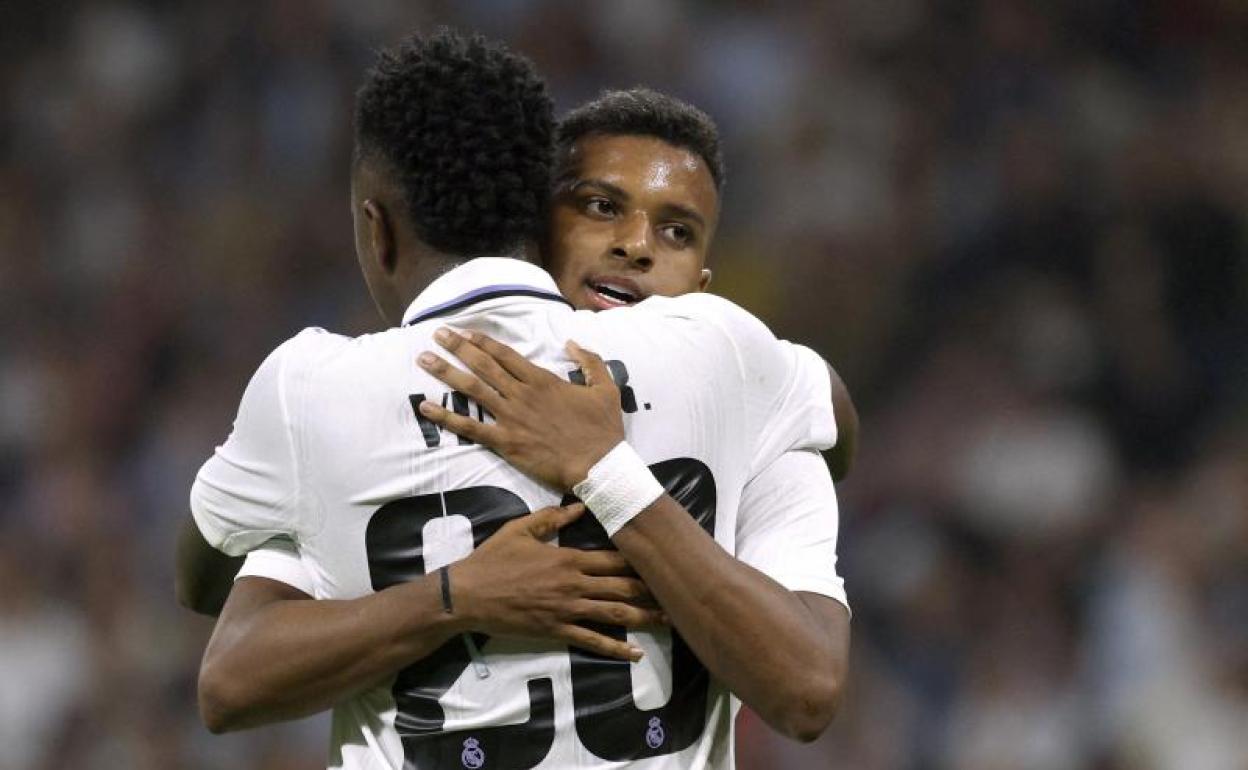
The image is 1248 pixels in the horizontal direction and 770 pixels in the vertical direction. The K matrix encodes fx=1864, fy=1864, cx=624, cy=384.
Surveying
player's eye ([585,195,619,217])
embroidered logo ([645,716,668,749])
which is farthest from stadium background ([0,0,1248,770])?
embroidered logo ([645,716,668,749])

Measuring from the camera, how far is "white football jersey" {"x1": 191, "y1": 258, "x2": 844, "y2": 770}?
209cm

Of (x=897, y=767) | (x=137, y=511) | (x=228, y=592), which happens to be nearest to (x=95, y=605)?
(x=137, y=511)

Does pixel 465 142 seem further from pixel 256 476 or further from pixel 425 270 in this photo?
pixel 256 476

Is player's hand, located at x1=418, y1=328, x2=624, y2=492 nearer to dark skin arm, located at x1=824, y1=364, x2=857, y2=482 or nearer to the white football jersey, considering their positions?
the white football jersey

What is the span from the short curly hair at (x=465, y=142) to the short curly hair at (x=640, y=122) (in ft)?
1.22

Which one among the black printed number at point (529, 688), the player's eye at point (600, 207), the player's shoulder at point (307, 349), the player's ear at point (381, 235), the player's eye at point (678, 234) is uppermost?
Answer: the player's ear at point (381, 235)

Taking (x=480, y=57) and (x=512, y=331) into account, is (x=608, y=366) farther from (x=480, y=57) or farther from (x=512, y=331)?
(x=480, y=57)

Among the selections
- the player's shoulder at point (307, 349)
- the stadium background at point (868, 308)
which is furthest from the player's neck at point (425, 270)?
the stadium background at point (868, 308)

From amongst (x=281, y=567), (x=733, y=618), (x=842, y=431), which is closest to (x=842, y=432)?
(x=842, y=431)

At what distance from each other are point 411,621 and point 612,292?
27.3 inches

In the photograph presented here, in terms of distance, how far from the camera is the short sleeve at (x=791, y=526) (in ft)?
7.32

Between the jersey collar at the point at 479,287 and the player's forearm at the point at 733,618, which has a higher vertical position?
the jersey collar at the point at 479,287

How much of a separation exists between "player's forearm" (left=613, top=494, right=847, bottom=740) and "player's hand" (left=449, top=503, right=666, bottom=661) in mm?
45

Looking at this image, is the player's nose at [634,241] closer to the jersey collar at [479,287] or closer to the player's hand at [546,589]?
the jersey collar at [479,287]
